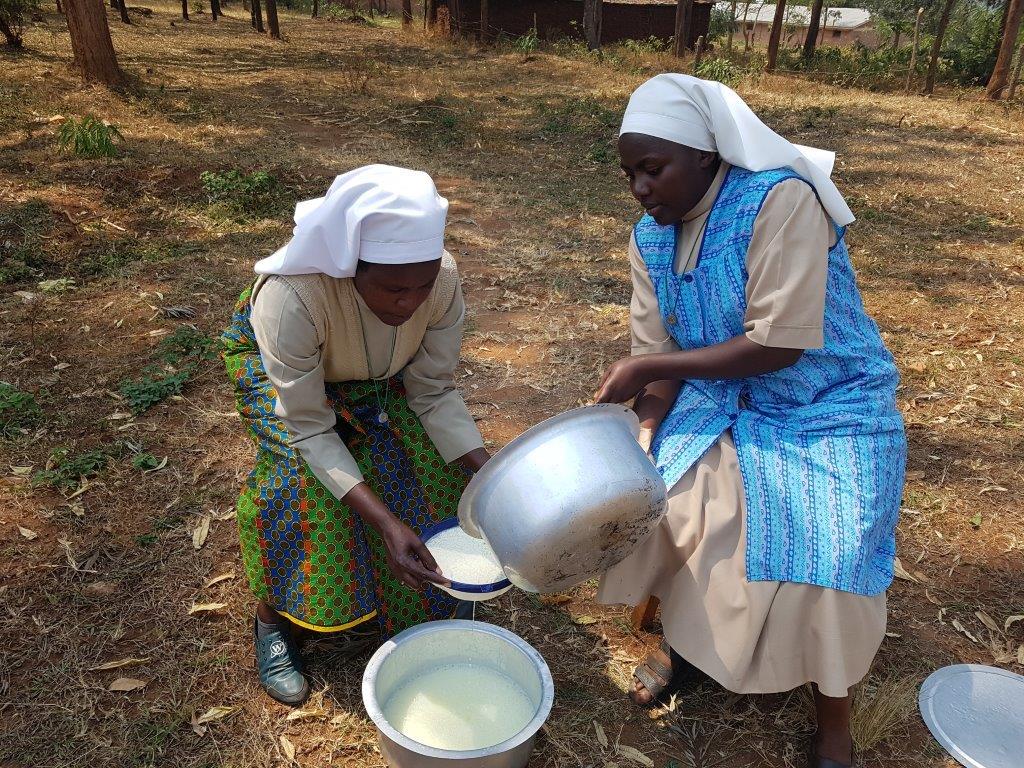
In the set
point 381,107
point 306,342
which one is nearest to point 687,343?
point 306,342

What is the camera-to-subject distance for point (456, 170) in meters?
7.09

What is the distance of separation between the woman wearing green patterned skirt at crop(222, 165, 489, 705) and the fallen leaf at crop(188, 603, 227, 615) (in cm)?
27

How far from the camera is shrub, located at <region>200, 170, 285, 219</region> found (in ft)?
17.7

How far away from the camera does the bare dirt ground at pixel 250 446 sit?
204 cm

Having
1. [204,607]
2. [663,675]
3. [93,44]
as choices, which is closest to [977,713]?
[663,675]

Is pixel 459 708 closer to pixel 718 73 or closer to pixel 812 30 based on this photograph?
pixel 718 73

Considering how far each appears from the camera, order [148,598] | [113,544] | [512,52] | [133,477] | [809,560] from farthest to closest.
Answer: [512,52]
[133,477]
[113,544]
[148,598]
[809,560]

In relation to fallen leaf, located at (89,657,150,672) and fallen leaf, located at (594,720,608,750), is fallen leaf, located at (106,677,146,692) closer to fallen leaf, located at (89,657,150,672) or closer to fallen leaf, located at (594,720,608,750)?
fallen leaf, located at (89,657,150,672)

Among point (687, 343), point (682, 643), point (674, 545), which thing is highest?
point (687, 343)

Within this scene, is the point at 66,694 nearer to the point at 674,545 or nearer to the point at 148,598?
the point at 148,598

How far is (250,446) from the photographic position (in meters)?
3.06

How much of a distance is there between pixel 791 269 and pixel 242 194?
460cm

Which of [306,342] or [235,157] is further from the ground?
[306,342]

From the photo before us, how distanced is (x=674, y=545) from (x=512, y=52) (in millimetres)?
15556
